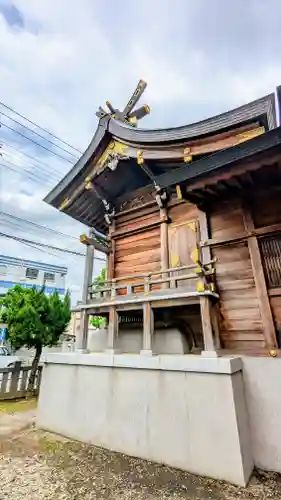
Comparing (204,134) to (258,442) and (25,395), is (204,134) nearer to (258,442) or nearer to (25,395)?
(258,442)

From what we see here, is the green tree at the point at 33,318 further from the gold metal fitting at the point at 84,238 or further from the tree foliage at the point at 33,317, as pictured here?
the gold metal fitting at the point at 84,238


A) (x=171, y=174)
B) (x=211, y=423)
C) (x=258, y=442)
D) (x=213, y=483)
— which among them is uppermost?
(x=171, y=174)

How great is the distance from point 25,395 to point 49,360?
4426mm

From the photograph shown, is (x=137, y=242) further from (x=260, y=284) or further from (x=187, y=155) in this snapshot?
(x=260, y=284)

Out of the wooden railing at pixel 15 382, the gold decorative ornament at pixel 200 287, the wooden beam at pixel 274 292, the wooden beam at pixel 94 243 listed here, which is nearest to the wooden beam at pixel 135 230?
the wooden beam at pixel 94 243

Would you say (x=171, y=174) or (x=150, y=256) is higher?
(x=171, y=174)

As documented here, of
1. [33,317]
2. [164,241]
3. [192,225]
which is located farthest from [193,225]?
[33,317]

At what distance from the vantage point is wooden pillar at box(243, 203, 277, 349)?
409 cm

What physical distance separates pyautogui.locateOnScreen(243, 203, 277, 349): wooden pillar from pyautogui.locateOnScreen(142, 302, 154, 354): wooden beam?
1908 millimetres

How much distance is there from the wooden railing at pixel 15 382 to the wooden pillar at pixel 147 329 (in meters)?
6.14

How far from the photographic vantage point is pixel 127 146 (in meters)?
6.08

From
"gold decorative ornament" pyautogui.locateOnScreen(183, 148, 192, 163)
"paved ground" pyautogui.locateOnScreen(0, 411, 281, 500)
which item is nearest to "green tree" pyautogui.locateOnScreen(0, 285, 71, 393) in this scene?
"paved ground" pyautogui.locateOnScreen(0, 411, 281, 500)

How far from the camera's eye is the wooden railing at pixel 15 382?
812 cm

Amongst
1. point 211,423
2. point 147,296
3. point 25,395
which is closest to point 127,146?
point 147,296
